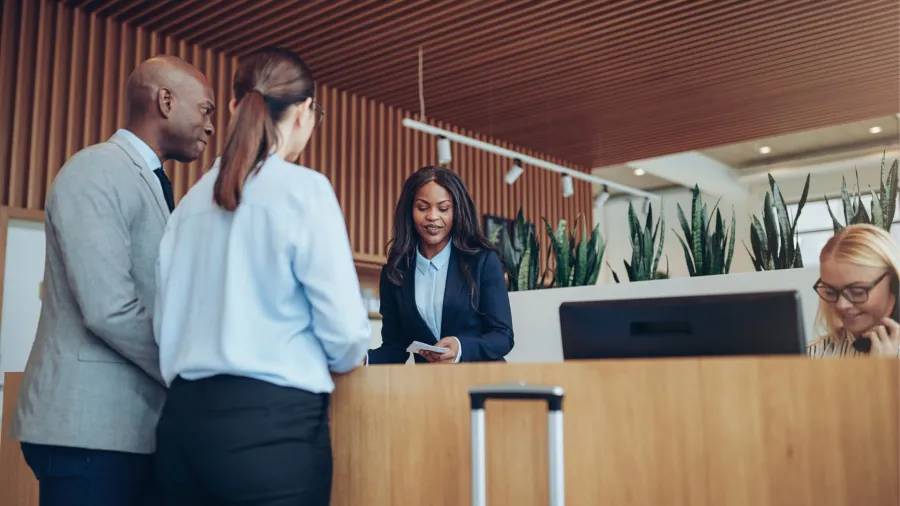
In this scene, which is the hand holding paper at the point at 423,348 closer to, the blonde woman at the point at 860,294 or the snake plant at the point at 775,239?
the blonde woman at the point at 860,294

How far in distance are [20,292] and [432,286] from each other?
2927 mm

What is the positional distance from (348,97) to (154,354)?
487cm

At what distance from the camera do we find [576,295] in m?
3.46

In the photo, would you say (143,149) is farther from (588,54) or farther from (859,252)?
(588,54)

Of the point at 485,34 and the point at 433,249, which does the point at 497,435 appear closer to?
the point at 433,249

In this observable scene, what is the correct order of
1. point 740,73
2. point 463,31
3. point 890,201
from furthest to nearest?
point 740,73 < point 463,31 < point 890,201

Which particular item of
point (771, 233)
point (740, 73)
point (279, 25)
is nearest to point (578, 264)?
point (771, 233)

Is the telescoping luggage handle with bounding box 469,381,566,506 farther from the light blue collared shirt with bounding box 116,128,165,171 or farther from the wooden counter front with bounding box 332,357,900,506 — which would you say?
the light blue collared shirt with bounding box 116,128,165,171

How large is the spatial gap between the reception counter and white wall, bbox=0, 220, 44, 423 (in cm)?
337

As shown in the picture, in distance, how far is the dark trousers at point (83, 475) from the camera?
1.38 meters

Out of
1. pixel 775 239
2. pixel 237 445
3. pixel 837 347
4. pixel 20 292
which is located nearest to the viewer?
pixel 237 445

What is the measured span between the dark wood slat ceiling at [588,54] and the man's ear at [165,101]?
3.01m

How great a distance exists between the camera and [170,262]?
1.34 m

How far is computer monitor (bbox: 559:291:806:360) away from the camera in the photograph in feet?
4.15
